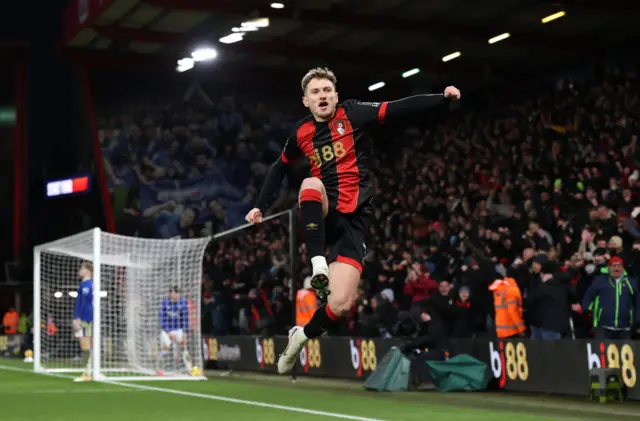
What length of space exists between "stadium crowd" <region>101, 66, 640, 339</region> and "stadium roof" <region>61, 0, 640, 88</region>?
4.89ft

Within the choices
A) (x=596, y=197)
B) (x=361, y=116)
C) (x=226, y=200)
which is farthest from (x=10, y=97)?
(x=361, y=116)

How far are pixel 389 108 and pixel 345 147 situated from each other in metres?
0.38

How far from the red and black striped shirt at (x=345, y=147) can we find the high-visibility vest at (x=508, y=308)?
30.8 feet

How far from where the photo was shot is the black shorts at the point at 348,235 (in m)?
6.66

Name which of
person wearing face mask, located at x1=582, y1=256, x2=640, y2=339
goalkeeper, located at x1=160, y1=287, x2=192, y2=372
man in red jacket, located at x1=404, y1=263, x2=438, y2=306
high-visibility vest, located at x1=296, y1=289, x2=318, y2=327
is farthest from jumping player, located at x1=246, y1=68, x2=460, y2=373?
goalkeeper, located at x1=160, y1=287, x2=192, y2=372

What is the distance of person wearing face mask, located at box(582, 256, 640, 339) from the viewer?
14.3 meters

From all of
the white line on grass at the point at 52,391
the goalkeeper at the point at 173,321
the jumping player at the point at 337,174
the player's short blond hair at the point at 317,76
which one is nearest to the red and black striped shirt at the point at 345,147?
the jumping player at the point at 337,174

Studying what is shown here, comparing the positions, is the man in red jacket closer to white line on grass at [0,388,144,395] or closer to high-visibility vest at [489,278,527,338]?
high-visibility vest at [489,278,527,338]

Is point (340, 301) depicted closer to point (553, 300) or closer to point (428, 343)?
point (553, 300)

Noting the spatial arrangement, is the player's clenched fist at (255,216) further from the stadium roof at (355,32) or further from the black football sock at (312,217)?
the stadium roof at (355,32)

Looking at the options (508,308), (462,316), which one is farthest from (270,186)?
(462,316)

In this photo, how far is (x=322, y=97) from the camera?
6.73 metres

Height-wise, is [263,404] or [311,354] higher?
[311,354]

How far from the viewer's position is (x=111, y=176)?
3158 cm
